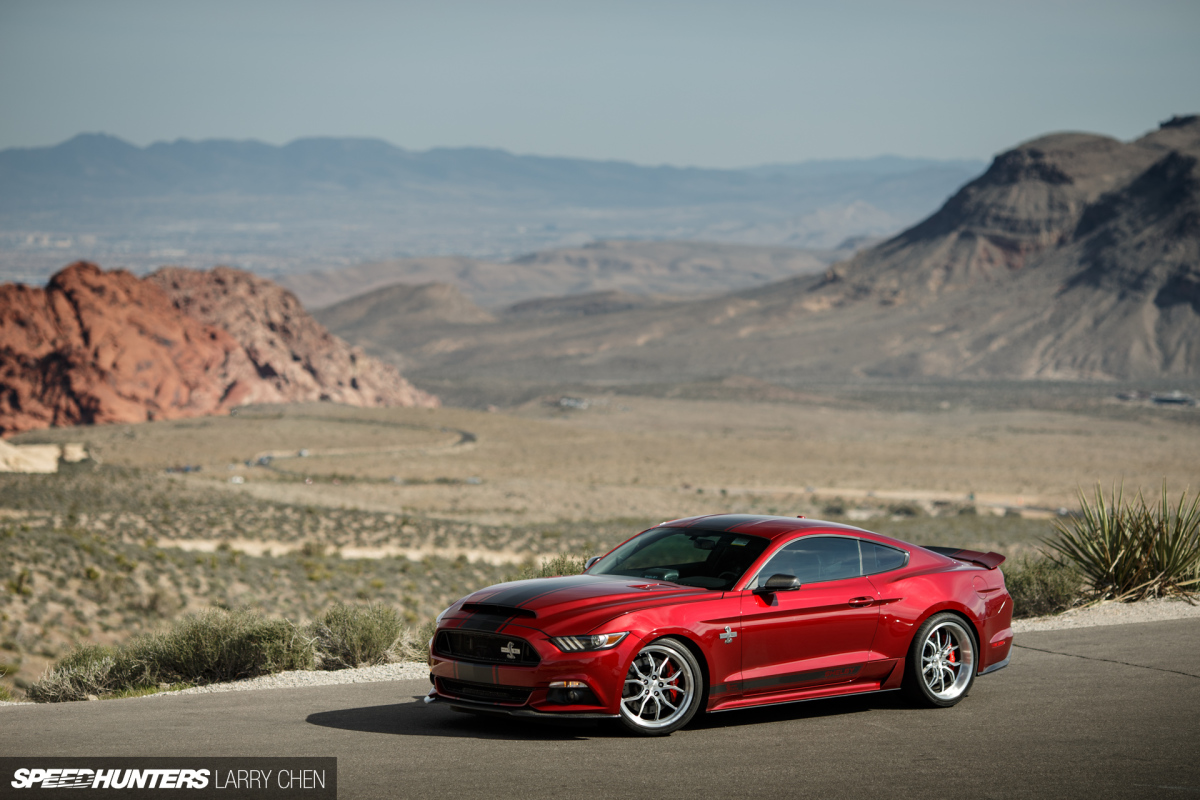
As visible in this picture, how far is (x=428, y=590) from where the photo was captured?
85.6 ft

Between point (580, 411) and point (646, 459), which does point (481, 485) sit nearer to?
point (646, 459)

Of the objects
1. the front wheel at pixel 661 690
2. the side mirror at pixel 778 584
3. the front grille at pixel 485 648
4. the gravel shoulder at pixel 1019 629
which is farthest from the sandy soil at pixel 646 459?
the front wheel at pixel 661 690

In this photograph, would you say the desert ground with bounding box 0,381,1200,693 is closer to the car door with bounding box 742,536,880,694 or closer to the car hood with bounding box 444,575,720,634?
the car hood with bounding box 444,575,720,634

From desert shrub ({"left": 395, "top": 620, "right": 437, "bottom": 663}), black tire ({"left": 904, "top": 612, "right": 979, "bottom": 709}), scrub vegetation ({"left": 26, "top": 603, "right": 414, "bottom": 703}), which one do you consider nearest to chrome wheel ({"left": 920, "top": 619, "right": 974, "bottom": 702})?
black tire ({"left": 904, "top": 612, "right": 979, "bottom": 709})

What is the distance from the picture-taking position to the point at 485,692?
7742 mm

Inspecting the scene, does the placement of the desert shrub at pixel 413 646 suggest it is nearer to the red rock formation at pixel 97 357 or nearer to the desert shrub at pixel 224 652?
the desert shrub at pixel 224 652

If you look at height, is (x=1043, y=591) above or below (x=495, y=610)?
below

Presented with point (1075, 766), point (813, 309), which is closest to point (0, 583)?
point (1075, 766)

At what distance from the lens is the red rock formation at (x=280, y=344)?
265 ft

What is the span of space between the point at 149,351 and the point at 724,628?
6866cm

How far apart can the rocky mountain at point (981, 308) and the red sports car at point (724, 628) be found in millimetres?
115371

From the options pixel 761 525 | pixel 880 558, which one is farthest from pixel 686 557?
pixel 880 558

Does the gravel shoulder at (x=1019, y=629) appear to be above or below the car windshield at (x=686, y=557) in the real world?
below

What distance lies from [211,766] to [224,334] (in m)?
74.5
